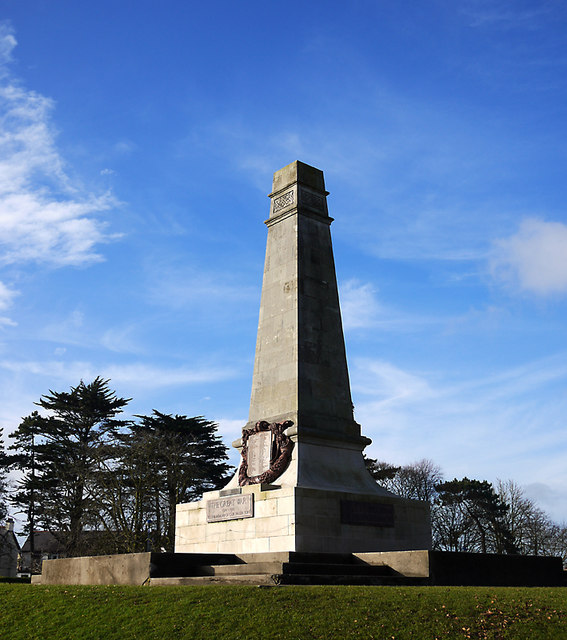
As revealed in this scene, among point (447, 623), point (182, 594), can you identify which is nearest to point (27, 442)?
point (182, 594)

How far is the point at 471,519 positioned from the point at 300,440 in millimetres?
38424

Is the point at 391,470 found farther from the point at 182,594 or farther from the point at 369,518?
the point at 182,594

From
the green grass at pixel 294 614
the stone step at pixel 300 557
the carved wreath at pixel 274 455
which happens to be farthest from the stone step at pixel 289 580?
the carved wreath at pixel 274 455

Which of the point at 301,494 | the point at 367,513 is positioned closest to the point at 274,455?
the point at 301,494

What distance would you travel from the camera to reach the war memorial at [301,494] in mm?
13836

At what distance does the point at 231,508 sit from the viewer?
17.7 m

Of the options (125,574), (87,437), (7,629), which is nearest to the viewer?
(7,629)

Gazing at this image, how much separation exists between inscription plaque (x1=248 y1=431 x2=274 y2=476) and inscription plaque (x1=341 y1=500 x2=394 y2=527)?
2.25m

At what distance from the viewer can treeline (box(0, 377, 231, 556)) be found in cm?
3497

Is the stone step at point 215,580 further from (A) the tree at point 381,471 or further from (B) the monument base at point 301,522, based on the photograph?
(A) the tree at point 381,471

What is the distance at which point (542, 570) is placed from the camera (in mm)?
15594

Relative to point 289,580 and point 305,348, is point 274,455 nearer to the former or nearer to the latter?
point 305,348

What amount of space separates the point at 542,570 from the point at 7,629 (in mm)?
11063

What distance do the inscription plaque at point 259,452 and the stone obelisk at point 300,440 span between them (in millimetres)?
28
